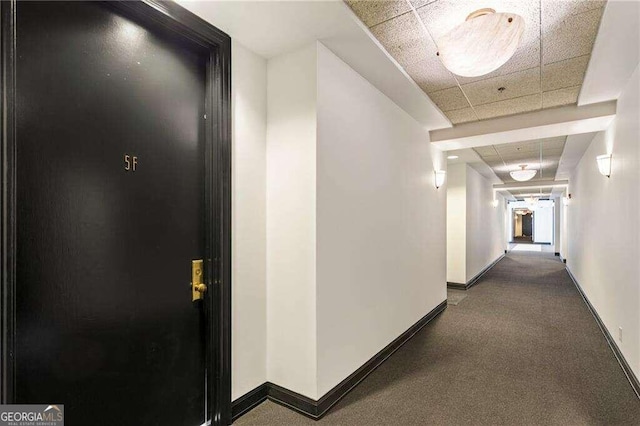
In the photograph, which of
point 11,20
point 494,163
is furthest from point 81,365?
point 494,163

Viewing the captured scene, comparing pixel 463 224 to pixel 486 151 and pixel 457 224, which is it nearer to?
pixel 457 224

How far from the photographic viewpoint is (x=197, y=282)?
2.03 m

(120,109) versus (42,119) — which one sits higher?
(120,109)

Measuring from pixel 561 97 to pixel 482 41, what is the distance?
226 centimetres

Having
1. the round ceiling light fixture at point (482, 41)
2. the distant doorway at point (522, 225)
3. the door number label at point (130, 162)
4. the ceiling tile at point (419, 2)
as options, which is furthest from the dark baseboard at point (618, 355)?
the distant doorway at point (522, 225)

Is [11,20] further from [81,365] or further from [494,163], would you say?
[494,163]

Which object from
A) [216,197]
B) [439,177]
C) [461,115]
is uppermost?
[461,115]

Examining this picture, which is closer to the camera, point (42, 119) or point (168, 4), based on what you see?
point (42, 119)

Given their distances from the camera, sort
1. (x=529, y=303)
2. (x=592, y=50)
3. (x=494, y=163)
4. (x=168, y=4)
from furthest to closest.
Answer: (x=494, y=163) < (x=529, y=303) < (x=592, y=50) < (x=168, y=4)

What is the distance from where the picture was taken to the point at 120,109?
1646mm

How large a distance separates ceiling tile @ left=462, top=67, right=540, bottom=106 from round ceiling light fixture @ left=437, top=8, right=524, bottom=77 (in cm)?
121

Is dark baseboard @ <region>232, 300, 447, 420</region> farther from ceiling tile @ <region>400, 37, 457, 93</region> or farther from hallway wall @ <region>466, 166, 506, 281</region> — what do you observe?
hallway wall @ <region>466, 166, 506, 281</region>

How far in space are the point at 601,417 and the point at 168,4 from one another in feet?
12.6

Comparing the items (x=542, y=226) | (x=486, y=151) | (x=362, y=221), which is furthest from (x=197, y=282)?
(x=542, y=226)
